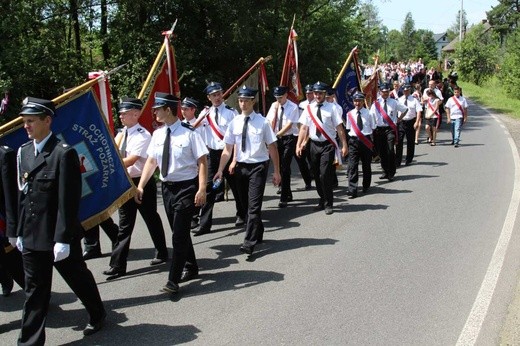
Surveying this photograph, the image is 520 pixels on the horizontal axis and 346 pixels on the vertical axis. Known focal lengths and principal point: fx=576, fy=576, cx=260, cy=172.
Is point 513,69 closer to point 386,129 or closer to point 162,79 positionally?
point 386,129

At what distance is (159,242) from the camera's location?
22.7 feet

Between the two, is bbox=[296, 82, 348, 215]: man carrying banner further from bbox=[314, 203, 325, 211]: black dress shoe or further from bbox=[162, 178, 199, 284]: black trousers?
Result: bbox=[162, 178, 199, 284]: black trousers

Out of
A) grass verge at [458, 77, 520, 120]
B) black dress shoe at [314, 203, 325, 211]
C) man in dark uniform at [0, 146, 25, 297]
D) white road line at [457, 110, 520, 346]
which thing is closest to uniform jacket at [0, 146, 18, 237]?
man in dark uniform at [0, 146, 25, 297]

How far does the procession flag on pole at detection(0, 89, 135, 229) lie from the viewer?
5.91 meters

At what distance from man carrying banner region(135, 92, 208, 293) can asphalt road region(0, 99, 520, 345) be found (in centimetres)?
48

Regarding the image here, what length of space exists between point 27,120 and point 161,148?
5.70 ft

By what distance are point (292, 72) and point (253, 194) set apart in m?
5.84

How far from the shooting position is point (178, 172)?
19.6 feet

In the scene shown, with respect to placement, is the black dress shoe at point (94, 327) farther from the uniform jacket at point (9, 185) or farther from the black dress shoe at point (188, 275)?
the black dress shoe at point (188, 275)

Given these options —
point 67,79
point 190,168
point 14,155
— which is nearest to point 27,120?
point 14,155

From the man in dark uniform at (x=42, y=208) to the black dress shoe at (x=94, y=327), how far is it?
515mm

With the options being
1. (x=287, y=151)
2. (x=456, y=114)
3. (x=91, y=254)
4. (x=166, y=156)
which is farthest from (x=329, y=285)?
(x=456, y=114)

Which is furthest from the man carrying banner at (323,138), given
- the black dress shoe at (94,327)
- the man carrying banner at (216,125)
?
the black dress shoe at (94,327)

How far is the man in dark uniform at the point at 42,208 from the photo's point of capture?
14.8 ft
